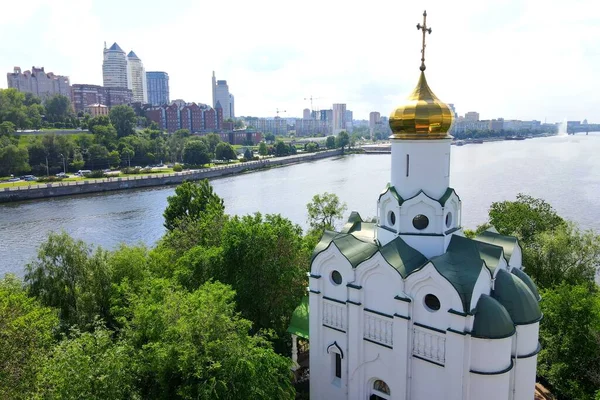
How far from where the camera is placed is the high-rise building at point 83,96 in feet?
343

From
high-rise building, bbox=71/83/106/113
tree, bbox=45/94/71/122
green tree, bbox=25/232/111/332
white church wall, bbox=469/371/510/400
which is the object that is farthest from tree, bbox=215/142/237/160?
white church wall, bbox=469/371/510/400

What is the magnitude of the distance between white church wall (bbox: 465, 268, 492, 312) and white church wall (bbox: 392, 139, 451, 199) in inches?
75.6

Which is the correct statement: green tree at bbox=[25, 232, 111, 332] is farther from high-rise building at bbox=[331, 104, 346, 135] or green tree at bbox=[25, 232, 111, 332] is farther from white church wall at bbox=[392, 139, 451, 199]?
high-rise building at bbox=[331, 104, 346, 135]

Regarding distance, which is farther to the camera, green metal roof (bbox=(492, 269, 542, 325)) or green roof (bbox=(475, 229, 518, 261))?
green roof (bbox=(475, 229, 518, 261))

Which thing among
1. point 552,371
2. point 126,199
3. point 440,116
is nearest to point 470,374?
point 552,371

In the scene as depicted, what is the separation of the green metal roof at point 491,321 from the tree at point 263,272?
19.6ft

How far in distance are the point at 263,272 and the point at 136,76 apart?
503ft

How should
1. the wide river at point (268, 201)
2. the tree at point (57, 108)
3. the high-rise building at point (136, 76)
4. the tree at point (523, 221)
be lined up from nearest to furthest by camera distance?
the tree at point (523, 221) → the wide river at point (268, 201) → the tree at point (57, 108) → the high-rise building at point (136, 76)

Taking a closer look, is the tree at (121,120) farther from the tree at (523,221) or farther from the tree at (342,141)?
the tree at (523,221)

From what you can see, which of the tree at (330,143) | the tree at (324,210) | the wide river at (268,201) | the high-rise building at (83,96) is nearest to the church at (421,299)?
the tree at (324,210)

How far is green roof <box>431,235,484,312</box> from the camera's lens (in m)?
8.35

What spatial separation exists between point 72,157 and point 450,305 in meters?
59.0

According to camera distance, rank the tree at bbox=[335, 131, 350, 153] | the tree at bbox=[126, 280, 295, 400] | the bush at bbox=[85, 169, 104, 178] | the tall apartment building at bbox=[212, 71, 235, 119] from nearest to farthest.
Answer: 1. the tree at bbox=[126, 280, 295, 400]
2. the bush at bbox=[85, 169, 104, 178]
3. the tree at bbox=[335, 131, 350, 153]
4. the tall apartment building at bbox=[212, 71, 235, 119]

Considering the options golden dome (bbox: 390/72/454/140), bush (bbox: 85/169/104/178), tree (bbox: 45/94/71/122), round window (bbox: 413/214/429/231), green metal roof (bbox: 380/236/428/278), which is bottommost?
bush (bbox: 85/169/104/178)
